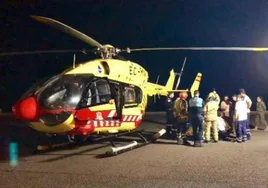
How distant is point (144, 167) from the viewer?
1055 cm

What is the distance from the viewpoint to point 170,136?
16.5 meters

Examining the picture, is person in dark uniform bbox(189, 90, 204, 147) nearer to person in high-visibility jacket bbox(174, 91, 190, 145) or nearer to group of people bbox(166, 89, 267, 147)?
group of people bbox(166, 89, 267, 147)

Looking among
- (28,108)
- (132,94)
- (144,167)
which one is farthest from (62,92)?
(144,167)

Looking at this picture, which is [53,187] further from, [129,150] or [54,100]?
[129,150]

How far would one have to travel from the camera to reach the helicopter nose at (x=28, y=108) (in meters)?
11.6

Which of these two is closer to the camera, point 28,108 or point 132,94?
point 28,108

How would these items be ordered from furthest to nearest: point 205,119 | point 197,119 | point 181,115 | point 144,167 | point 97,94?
point 181,115 < point 205,119 < point 197,119 < point 97,94 < point 144,167

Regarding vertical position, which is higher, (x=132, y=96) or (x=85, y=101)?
(x=132, y=96)

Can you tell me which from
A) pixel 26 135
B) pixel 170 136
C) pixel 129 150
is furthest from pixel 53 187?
pixel 26 135

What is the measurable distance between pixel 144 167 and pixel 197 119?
4.05 metres

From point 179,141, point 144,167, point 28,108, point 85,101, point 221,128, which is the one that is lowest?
point 144,167

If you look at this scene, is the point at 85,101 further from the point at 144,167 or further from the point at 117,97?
the point at 144,167

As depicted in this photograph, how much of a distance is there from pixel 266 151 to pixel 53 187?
7.01m

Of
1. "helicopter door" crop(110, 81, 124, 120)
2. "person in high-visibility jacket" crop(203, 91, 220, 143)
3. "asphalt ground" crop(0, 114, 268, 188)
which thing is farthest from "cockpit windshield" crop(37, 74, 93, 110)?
"person in high-visibility jacket" crop(203, 91, 220, 143)
